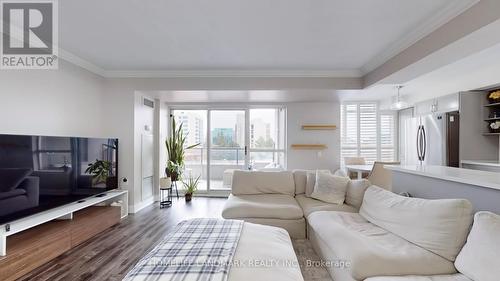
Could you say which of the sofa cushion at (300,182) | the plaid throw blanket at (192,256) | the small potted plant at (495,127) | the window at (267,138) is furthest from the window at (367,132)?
the plaid throw blanket at (192,256)

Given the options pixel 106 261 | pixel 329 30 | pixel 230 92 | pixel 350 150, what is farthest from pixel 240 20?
pixel 350 150

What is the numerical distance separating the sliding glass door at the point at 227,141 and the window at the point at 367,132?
61.4 inches

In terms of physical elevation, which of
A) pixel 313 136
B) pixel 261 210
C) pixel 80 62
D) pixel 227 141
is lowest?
pixel 261 210

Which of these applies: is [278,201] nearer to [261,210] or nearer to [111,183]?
[261,210]

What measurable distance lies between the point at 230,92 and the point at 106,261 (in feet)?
10.4

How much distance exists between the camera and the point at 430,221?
1.76 metres

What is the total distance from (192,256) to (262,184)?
2288mm

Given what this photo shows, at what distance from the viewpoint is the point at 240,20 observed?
249 cm

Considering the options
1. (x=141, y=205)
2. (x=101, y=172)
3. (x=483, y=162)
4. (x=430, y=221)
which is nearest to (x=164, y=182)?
(x=141, y=205)

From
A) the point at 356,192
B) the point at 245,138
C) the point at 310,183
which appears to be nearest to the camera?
the point at 356,192

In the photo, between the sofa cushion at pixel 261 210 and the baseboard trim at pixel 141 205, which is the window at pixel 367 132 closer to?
the sofa cushion at pixel 261 210

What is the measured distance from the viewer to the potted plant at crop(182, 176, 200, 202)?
5.19 meters

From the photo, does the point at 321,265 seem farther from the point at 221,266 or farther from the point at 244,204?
the point at 221,266

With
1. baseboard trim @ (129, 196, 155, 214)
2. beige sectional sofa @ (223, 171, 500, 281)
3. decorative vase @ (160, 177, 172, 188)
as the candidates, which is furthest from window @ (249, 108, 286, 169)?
beige sectional sofa @ (223, 171, 500, 281)
